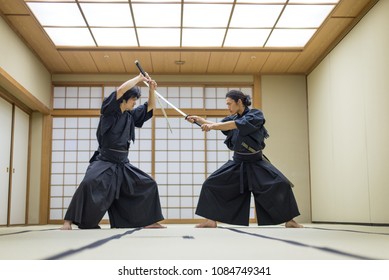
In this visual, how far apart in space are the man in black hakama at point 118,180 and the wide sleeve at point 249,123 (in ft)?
2.87

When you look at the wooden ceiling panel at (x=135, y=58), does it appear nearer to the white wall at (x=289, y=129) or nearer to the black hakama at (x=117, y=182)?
the white wall at (x=289, y=129)

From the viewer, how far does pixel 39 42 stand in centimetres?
653

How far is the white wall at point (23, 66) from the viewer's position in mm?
5754

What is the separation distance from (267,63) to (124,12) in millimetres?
2586

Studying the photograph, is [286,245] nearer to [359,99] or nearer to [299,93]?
[359,99]

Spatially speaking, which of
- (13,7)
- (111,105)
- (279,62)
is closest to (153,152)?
(279,62)

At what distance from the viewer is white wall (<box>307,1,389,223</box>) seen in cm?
510

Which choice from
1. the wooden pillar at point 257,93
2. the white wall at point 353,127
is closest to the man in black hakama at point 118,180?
the white wall at point 353,127

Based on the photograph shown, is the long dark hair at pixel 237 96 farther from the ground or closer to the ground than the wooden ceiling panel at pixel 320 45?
closer to the ground

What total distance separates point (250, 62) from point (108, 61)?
2.10 m

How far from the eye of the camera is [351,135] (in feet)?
19.5

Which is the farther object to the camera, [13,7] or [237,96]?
[13,7]

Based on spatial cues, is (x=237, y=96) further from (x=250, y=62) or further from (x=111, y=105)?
(x=250, y=62)

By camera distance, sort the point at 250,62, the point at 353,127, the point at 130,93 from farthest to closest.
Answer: the point at 250,62 → the point at 353,127 → the point at 130,93
